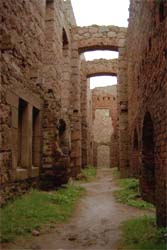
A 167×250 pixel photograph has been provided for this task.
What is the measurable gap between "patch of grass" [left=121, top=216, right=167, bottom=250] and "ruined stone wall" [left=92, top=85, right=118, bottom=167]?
1776 centimetres

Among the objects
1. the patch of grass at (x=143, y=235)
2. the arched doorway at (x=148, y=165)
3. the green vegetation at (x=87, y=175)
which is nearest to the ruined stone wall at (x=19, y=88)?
the patch of grass at (x=143, y=235)

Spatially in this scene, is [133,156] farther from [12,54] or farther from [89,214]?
[12,54]

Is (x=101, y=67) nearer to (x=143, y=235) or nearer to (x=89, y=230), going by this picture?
(x=89, y=230)

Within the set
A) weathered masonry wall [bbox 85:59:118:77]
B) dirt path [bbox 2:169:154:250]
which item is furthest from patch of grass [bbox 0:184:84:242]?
weathered masonry wall [bbox 85:59:118:77]

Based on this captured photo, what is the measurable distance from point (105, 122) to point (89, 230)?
85.6ft

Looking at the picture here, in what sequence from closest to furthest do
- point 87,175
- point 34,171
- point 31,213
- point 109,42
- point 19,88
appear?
point 31,213
point 19,88
point 34,171
point 109,42
point 87,175

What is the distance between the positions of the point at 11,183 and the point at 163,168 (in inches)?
106

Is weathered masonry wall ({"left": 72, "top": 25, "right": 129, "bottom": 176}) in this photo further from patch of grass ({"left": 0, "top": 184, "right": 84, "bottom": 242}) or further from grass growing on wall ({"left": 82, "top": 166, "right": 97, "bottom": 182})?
patch of grass ({"left": 0, "top": 184, "right": 84, "bottom": 242})

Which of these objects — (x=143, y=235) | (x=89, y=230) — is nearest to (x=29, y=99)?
(x=89, y=230)

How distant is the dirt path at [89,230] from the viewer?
3914mm

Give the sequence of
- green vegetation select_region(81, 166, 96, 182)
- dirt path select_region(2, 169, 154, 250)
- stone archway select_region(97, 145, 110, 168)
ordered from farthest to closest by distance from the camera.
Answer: stone archway select_region(97, 145, 110, 168) < green vegetation select_region(81, 166, 96, 182) < dirt path select_region(2, 169, 154, 250)

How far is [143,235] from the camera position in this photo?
4176 millimetres

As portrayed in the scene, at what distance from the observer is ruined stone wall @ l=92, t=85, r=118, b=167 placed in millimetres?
24383

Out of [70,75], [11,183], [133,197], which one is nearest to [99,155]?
[70,75]
